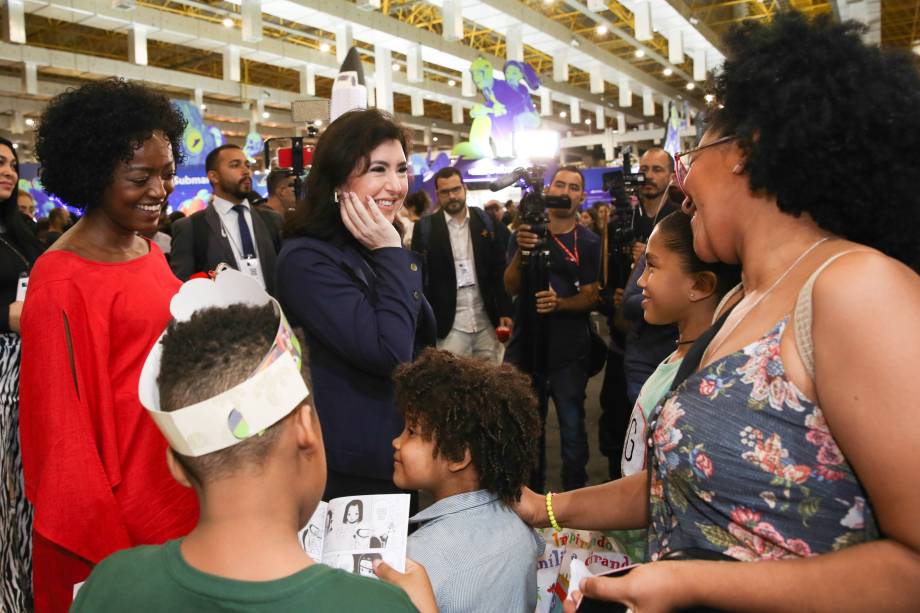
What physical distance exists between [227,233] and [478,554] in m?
3.04

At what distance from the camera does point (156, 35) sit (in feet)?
35.6

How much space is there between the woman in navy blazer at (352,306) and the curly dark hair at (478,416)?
0.08 meters

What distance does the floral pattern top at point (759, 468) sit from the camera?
90cm

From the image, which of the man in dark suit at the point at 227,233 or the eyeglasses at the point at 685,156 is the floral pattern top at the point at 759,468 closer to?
the eyeglasses at the point at 685,156

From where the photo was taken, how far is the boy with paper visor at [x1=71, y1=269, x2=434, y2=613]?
2.65 ft

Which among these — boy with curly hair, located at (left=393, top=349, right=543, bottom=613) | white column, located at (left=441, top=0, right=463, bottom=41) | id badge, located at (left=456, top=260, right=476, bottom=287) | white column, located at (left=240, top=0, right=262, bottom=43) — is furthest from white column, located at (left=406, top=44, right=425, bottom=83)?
boy with curly hair, located at (left=393, top=349, right=543, bottom=613)

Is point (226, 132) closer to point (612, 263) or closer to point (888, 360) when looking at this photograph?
point (612, 263)

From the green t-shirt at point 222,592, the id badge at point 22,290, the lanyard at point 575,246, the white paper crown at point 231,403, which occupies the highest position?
the lanyard at point 575,246

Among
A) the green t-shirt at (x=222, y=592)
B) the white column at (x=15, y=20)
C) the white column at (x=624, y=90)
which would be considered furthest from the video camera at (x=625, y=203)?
the white column at (x=624, y=90)

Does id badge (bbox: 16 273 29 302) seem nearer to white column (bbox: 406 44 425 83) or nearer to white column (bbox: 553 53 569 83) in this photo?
white column (bbox: 406 44 425 83)

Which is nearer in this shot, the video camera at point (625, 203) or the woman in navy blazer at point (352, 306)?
the woman in navy blazer at point (352, 306)

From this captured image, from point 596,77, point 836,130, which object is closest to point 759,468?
point 836,130

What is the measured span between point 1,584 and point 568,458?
2536 mm

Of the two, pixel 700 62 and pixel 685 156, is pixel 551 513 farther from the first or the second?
pixel 700 62
